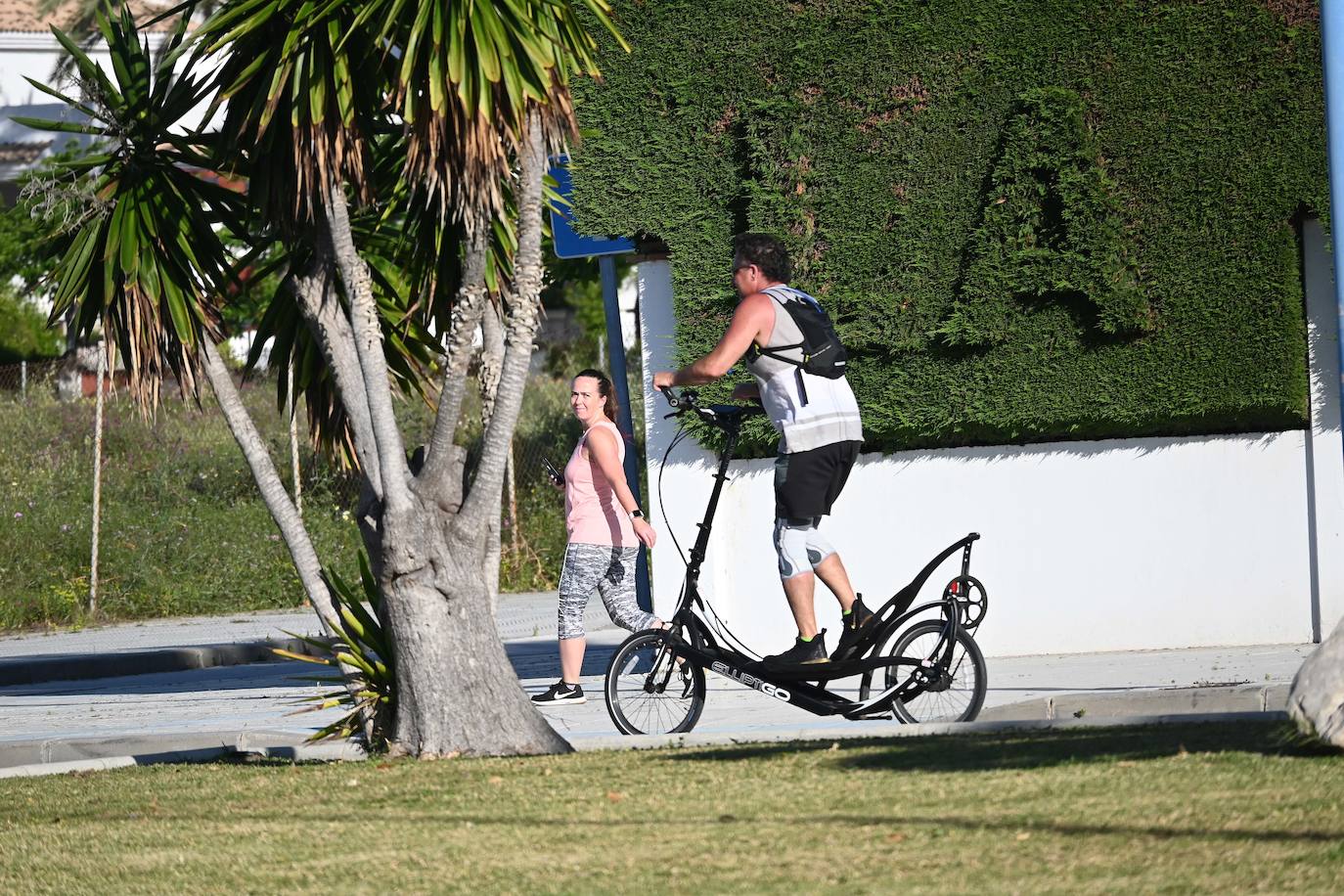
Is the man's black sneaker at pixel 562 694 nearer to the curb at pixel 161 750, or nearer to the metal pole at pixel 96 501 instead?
the curb at pixel 161 750

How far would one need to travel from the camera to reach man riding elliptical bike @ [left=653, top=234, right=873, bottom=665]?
7.18 m

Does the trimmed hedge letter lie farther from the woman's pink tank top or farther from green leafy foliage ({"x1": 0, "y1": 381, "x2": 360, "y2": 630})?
green leafy foliage ({"x1": 0, "y1": 381, "x2": 360, "y2": 630})

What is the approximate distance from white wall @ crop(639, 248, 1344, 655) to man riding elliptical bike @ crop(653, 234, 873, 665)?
2.95 m

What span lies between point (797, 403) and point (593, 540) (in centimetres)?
217

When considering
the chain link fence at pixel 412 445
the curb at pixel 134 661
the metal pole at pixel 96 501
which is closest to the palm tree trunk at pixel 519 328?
the curb at pixel 134 661

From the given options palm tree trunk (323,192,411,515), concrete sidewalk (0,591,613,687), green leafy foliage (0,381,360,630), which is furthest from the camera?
green leafy foliage (0,381,360,630)

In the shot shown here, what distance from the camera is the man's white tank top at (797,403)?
23.7ft

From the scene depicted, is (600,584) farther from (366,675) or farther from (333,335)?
(333,335)

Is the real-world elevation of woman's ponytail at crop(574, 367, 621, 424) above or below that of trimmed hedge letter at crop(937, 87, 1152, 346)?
below

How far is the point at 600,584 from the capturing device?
908 centimetres

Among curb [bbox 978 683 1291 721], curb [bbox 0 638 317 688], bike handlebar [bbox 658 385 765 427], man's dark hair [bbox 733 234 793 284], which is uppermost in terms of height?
man's dark hair [bbox 733 234 793 284]

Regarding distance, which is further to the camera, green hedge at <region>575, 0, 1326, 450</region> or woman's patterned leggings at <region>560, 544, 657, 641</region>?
green hedge at <region>575, 0, 1326, 450</region>

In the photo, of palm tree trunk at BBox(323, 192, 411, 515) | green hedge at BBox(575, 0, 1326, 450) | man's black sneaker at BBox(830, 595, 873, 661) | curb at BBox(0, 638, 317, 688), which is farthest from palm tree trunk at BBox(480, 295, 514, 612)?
curb at BBox(0, 638, 317, 688)

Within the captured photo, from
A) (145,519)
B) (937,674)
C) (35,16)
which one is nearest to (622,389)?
(937,674)
